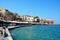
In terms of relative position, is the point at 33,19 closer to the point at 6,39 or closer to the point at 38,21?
the point at 38,21

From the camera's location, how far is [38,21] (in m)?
197

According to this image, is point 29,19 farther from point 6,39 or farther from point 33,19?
point 6,39

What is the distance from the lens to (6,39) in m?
16.4

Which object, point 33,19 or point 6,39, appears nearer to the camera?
point 6,39

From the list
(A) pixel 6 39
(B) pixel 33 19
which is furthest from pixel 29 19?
(A) pixel 6 39

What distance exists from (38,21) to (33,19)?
6363 millimetres

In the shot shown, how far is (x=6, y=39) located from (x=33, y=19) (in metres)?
177

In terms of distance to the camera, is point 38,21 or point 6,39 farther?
point 38,21

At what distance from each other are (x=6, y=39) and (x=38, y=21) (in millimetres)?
180717

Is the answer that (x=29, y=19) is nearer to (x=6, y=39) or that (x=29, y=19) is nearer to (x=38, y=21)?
(x=38, y=21)

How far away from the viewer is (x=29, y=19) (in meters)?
189

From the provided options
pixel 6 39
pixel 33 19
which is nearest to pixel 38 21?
pixel 33 19

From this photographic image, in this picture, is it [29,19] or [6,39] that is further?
[29,19]

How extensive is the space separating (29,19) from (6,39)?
173m
